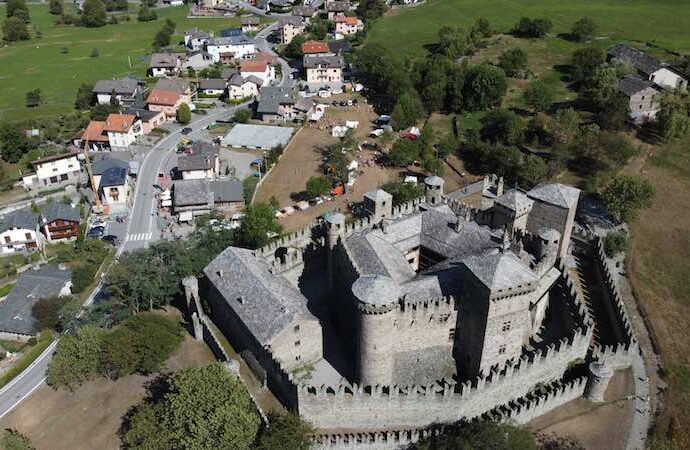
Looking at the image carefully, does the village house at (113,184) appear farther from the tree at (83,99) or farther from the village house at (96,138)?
the tree at (83,99)

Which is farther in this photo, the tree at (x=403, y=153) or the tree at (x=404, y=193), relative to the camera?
the tree at (x=403, y=153)

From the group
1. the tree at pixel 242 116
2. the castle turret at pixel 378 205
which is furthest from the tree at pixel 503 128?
the tree at pixel 242 116

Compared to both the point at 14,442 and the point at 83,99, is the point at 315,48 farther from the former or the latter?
the point at 14,442

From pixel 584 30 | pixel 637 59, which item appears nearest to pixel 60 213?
pixel 637 59

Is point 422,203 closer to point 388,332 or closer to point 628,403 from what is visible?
point 388,332

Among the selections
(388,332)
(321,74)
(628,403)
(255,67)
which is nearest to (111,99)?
(255,67)
